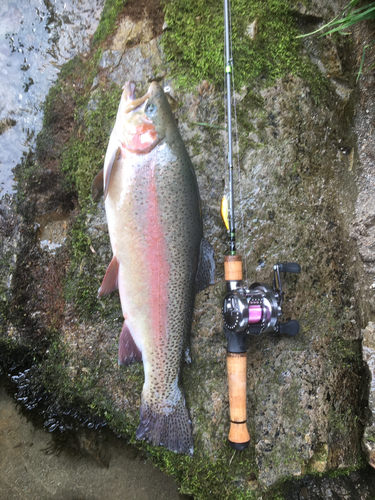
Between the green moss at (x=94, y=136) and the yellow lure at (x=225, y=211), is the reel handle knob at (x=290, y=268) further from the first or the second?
the green moss at (x=94, y=136)

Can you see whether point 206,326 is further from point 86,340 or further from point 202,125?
point 202,125

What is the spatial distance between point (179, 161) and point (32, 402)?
2509 millimetres

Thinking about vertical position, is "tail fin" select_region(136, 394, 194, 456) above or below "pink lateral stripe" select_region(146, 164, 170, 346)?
below

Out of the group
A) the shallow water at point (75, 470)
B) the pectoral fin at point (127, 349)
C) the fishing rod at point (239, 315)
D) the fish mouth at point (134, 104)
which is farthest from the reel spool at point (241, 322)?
the fish mouth at point (134, 104)

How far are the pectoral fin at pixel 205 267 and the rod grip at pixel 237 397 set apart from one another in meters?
0.56

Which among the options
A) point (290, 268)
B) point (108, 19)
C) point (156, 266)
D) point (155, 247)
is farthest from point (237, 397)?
point (108, 19)

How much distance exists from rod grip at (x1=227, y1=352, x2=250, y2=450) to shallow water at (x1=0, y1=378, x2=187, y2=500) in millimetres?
919

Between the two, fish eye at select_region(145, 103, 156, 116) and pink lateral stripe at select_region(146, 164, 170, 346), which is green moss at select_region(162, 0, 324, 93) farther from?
pink lateral stripe at select_region(146, 164, 170, 346)

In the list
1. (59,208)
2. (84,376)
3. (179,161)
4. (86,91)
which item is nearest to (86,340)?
(84,376)

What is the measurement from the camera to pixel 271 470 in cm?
249

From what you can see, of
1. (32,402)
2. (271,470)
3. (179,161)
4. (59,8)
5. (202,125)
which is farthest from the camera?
(59,8)

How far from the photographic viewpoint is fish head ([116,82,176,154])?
2275 millimetres

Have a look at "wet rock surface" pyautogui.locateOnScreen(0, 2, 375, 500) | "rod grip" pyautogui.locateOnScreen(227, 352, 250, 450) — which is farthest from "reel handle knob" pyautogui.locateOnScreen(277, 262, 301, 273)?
"rod grip" pyautogui.locateOnScreen(227, 352, 250, 450)

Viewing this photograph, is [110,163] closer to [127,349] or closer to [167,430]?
[127,349]
